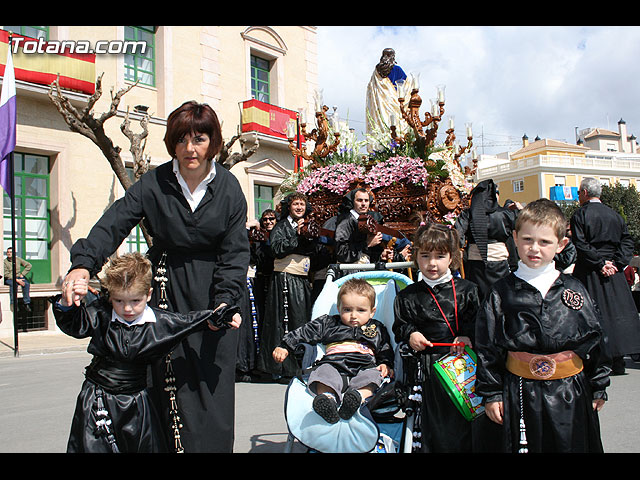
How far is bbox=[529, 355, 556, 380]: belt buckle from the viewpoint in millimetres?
2494

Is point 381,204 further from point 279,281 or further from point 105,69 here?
point 105,69

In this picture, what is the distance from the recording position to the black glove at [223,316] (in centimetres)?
267

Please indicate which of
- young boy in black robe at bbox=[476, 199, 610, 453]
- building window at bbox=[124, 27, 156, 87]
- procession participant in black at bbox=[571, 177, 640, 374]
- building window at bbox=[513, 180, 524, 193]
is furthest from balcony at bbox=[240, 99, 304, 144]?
building window at bbox=[513, 180, 524, 193]

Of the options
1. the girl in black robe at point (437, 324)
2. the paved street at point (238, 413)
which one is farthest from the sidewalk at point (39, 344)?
the girl in black robe at point (437, 324)

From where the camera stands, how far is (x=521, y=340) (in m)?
2.53

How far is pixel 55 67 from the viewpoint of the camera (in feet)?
45.5

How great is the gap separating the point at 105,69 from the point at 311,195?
35.6 feet

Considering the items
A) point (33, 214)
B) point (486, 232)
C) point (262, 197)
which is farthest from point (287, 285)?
point (262, 197)

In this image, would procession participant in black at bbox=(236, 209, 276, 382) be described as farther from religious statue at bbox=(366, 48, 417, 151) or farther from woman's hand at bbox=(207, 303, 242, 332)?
woman's hand at bbox=(207, 303, 242, 332)

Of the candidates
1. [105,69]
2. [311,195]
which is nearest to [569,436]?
[311,195]

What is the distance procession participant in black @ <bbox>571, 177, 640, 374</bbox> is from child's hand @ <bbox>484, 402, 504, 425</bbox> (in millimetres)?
4444

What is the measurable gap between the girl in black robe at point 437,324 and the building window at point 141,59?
591 inches

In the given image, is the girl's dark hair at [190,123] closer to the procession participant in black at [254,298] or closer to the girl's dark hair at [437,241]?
the girl's dark hair at [437,241]
